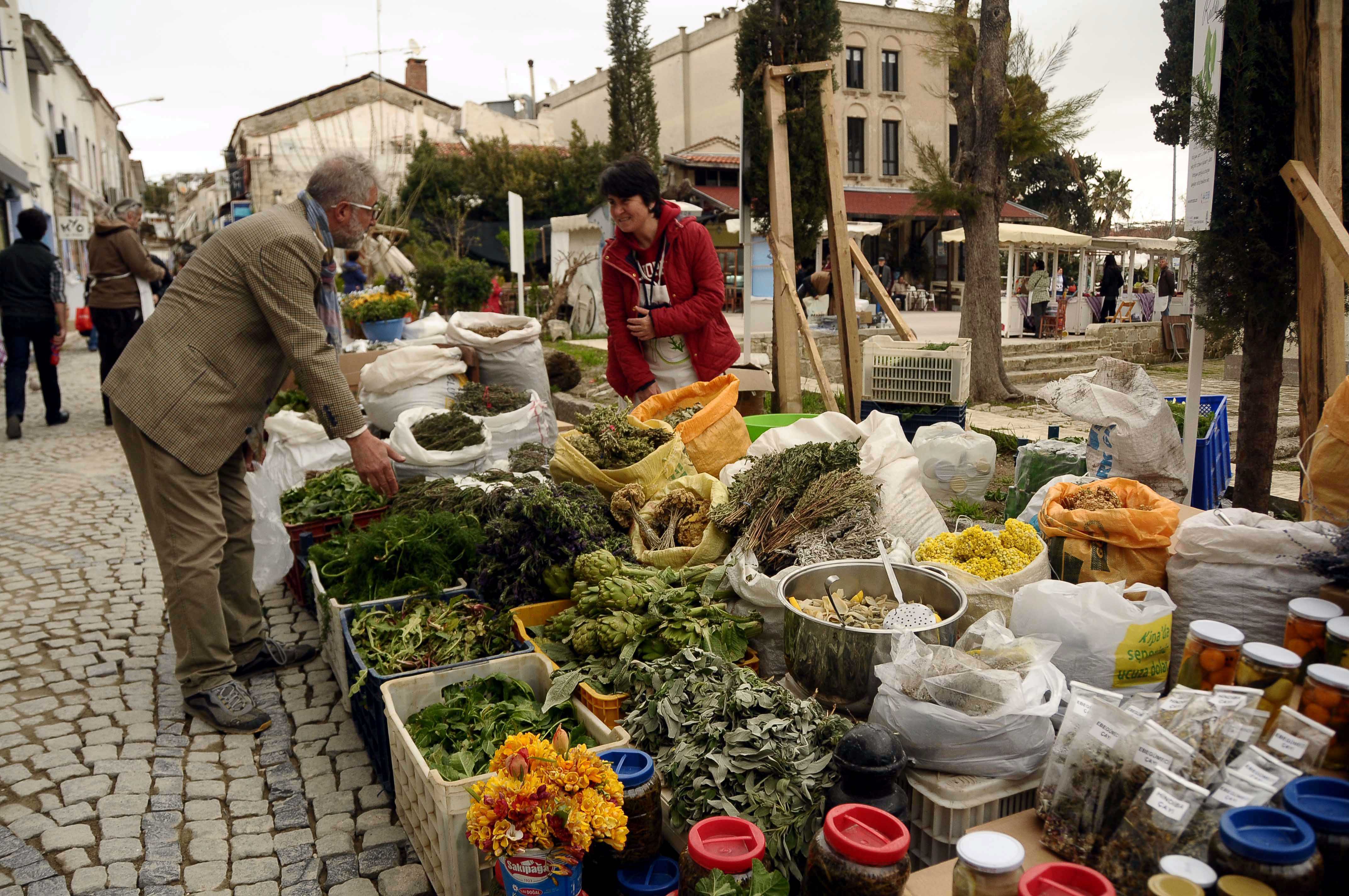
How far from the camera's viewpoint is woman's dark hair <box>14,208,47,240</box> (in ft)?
28.6

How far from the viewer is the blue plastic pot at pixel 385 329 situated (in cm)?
849

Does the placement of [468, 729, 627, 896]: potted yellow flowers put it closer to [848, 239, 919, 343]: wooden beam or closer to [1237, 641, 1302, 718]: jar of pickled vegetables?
[1237, 641, 1302, 718]: jar of pickled vegetables

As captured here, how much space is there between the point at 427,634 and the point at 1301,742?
2.66 metres

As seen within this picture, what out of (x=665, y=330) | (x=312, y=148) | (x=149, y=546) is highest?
(x=312, y=148)

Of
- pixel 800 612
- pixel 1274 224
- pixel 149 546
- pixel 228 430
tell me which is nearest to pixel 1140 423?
pixel 1274 224

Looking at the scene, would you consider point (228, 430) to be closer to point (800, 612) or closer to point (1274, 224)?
point (800, 612)

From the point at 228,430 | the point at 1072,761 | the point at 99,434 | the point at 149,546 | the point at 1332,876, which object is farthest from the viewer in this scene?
the point at 99,434

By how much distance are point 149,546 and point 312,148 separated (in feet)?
107

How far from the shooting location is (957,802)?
2.09 metres

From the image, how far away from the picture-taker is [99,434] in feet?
31.8

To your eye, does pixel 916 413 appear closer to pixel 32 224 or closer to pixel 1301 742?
pixel 1301 742

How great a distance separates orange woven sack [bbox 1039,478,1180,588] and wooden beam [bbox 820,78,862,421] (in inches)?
111

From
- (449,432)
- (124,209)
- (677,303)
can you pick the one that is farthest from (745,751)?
(124,209)

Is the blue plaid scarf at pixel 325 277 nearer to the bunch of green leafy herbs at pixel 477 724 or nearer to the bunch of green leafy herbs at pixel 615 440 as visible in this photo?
the bunch of green leafy herbs at pixel 615 440
